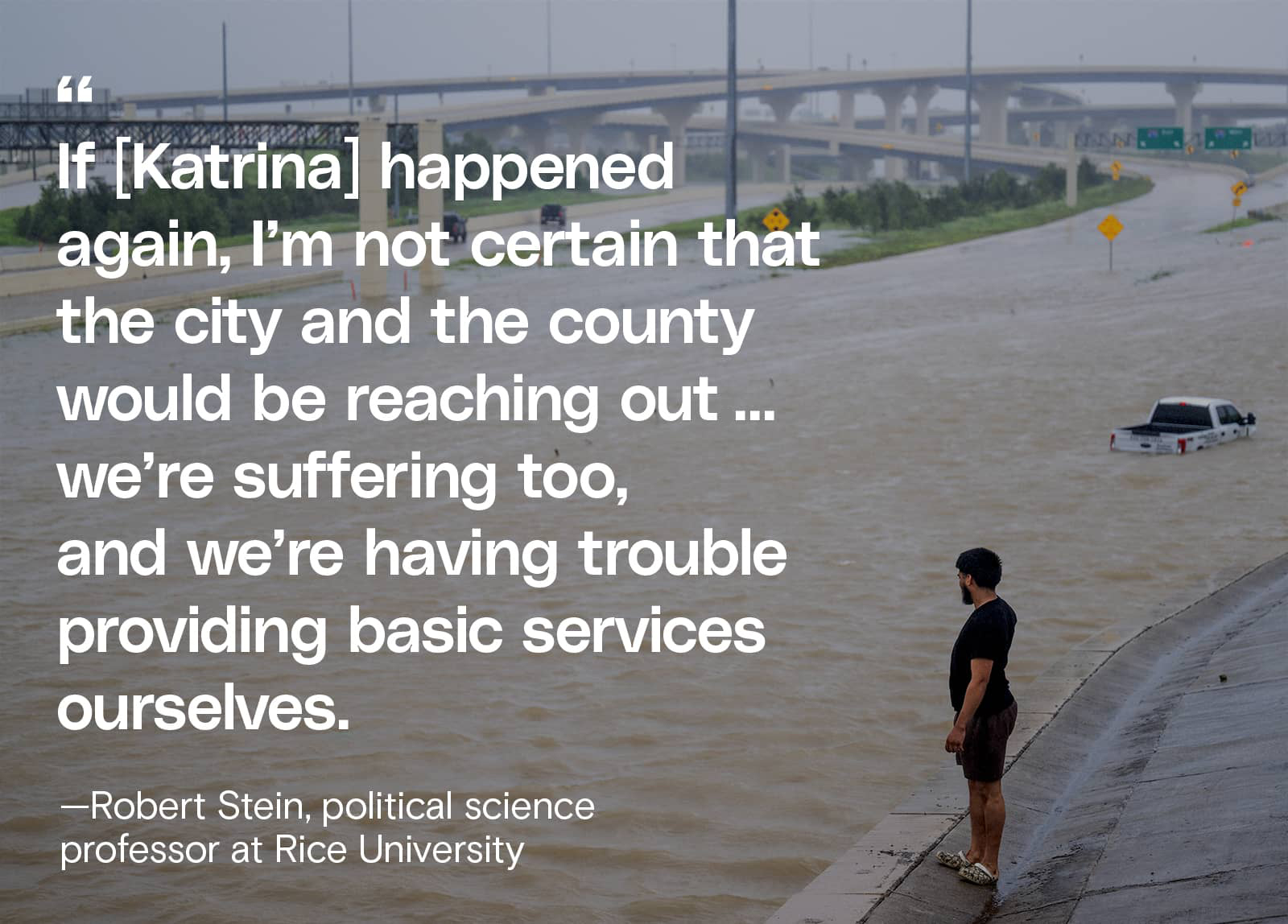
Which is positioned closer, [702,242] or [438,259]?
[438,259]

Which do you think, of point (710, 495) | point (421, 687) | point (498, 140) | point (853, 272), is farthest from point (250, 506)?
point (498, 140)

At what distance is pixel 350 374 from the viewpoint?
4034cm

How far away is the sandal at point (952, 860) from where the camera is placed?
9.61 metres

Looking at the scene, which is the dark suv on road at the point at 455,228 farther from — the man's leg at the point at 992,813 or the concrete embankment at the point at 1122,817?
the man's leg at the point at 992,813

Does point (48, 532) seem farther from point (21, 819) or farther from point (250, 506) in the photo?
point (21, 819)

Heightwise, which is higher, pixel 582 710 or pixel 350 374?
pixel 350 374

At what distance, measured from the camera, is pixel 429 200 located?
217ft

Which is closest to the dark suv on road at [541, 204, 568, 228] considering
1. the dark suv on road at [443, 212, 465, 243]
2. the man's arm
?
the dark suv on road at [443, 212, 465, 243]

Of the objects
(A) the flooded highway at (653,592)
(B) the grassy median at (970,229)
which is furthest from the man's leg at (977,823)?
(B) the grassy median at (970,229)

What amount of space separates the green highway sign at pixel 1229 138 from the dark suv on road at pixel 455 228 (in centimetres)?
5805

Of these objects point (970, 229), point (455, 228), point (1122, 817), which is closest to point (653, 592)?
point (1122, 817)

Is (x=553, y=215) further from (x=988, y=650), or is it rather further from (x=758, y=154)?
(x=758, y=154)

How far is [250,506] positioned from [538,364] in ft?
58.0

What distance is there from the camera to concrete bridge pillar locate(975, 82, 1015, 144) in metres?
184
